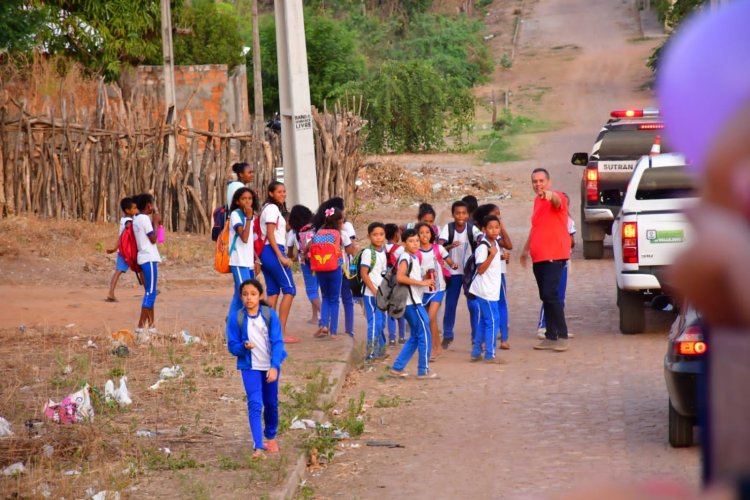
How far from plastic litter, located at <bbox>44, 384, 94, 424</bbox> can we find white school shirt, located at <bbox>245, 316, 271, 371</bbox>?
4.68 feet

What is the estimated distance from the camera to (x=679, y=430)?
27.2ft

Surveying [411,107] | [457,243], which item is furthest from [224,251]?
[411,107]

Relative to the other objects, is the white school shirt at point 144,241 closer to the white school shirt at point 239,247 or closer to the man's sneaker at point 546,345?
the white school shirt at point 239,247

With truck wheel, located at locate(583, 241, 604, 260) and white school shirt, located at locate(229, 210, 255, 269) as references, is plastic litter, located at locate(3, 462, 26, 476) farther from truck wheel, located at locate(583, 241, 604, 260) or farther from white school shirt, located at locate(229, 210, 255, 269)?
truck wheel, located at locate(583, 241, 604, 260)

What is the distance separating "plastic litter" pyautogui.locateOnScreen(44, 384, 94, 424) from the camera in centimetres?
866

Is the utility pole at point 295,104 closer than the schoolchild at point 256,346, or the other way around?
the schoolchild at point 256,346

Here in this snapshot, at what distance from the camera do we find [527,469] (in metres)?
8.01

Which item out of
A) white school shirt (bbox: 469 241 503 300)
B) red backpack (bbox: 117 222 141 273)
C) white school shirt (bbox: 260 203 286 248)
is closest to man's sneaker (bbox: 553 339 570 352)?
white school shirt (bbox: 469 241 503 300)

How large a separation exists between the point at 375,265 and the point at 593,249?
23.8 feet

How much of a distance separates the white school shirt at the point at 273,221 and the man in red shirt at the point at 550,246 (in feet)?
8.22

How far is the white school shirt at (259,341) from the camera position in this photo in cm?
791

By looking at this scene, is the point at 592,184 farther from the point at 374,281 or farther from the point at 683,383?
the point at 683,383

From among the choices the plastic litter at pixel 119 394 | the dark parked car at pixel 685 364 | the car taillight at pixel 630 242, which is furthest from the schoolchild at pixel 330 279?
the dark parked car at pixel 685 364

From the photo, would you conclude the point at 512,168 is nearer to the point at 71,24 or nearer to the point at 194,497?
the point at 71,24
